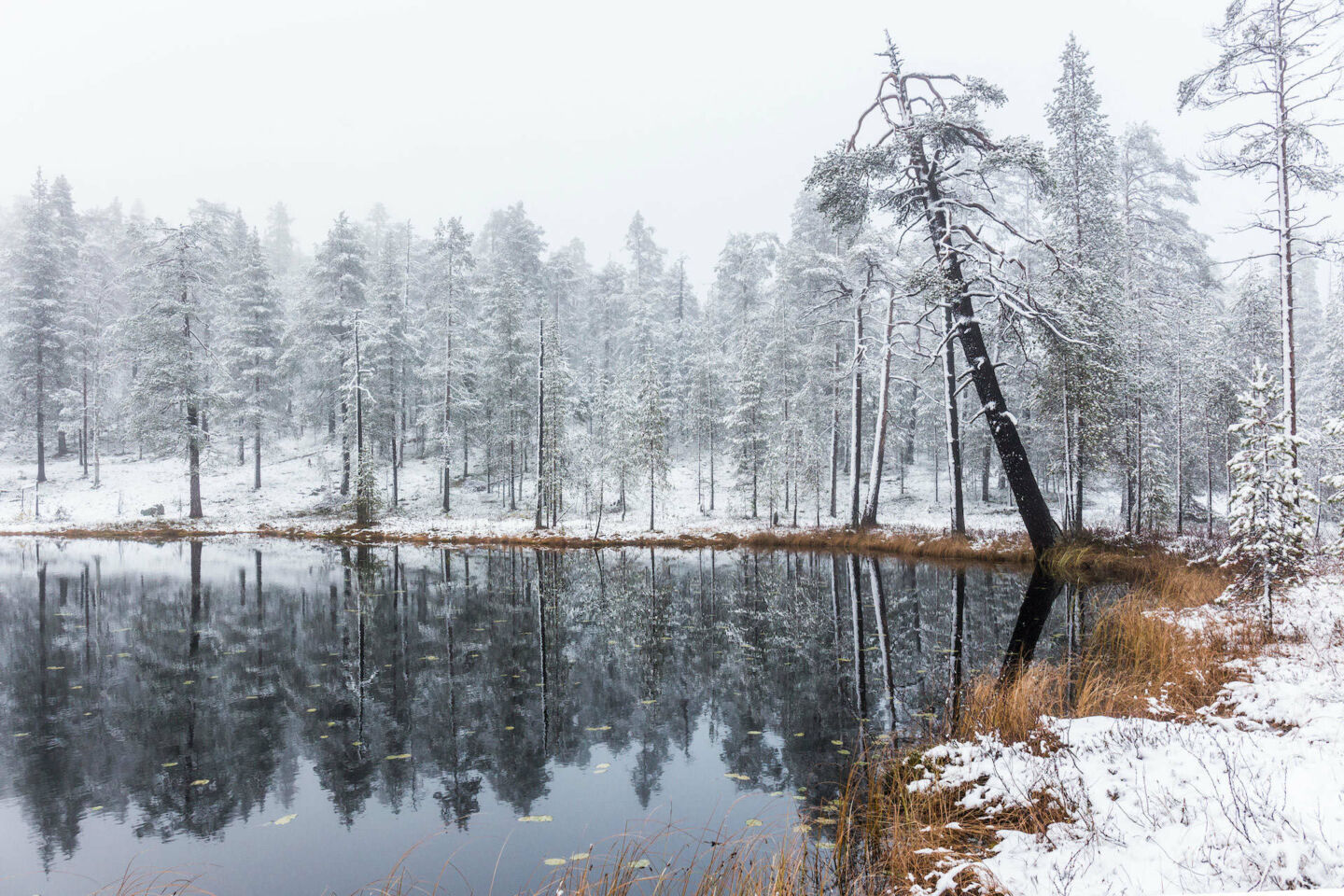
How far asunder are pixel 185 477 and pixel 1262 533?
46.9 meters

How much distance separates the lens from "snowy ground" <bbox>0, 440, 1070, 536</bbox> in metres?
30.8

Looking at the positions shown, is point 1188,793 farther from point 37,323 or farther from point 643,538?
point 37,323

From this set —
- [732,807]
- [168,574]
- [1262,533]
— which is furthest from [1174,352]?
[168,574]

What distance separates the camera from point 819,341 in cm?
3058

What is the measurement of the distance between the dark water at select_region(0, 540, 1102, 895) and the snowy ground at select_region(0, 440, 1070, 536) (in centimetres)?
1537

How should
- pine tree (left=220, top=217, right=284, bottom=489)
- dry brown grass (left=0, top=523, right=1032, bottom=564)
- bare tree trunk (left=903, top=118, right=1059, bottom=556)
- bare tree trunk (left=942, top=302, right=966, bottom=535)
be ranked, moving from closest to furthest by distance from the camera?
1. bare tree trunk (left=903, top=118, right=1059, bottom=556)
2. bare tree trunk (left=942, top=302, right=966, bottom=535)
3. dry brown grass (left=0, top=523, right=1032, bottom=564)
4. pine tree (left=220, top=217, right=284, bottom=489)

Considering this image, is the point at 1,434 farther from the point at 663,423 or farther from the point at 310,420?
the point at 663,423

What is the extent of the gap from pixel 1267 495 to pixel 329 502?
37814mm

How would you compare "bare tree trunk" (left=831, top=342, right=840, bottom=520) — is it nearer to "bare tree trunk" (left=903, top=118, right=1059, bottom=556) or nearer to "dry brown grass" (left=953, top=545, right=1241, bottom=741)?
"bare tree trunk" (left=903, top=118, right=1059, bottom=556)

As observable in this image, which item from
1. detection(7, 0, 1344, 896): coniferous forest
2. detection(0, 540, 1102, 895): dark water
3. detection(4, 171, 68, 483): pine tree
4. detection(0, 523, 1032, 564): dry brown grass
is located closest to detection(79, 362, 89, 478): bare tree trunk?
detection(7, 0, 1344, 896): coniferous forest

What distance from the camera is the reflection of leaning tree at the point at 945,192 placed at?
1583cm

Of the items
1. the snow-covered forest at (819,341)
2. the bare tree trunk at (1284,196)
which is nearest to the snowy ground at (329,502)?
the snow-covered forest at (819,341)

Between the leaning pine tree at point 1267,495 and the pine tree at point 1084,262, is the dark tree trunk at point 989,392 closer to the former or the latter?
the pine tree at point 1084,262

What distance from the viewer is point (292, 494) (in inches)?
1417
